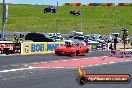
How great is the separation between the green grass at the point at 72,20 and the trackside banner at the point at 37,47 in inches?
1905

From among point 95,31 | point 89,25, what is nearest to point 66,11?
point 89,25

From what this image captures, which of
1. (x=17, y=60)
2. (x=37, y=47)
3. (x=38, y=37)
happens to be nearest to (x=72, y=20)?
(x=38, y=37)

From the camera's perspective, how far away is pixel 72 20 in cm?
12094

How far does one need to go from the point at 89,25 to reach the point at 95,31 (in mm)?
9511

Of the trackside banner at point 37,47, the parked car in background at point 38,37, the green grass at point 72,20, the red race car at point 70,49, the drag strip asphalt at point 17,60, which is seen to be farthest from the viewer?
the green grass at point 72,20

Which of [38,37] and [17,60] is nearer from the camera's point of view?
[17,60]

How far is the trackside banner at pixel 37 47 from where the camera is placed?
4261 centimetres

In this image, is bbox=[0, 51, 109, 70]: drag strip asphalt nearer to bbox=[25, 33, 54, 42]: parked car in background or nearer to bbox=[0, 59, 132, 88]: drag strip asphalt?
bbox=[0, 59, 132, 88]: drag strip asphalt

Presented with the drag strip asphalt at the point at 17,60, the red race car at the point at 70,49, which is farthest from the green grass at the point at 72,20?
the drag strip asphalt at the point at 17,60

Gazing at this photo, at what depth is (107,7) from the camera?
144 m

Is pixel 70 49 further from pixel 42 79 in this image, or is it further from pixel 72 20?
pixel 72 20

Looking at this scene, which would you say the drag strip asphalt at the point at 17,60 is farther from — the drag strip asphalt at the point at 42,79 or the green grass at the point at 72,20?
the green grass at the point at 72,20

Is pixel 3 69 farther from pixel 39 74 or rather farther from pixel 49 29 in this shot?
pixel 49 29

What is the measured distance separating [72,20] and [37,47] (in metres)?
76.7
